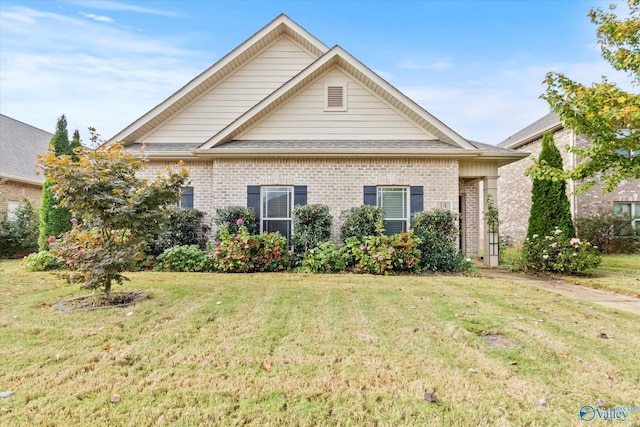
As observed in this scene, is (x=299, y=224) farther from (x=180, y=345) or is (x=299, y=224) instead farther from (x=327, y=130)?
(x=180, y=345)

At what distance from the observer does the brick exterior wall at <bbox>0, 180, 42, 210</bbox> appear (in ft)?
45.8

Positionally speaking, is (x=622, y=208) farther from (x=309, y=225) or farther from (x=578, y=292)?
(x=309, y=225)

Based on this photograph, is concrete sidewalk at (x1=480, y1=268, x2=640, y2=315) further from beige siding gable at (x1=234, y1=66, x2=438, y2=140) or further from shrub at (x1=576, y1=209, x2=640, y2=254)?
shrub at (x1=576, y1=209, x2=640, y2=254)

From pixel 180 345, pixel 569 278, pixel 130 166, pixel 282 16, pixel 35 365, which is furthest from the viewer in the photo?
pixel 282 16

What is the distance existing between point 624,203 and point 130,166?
19873 millimetres

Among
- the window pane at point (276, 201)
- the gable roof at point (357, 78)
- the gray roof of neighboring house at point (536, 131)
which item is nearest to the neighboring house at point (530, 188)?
the gray roof of neighboring house at point (536, 131)

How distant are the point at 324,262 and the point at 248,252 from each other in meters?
1.98

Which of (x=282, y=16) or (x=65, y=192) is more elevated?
(x=282, y=16)

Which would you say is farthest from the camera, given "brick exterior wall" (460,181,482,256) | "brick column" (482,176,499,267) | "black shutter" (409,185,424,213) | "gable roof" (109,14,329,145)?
"brick exterior wall" (460,181,482,256)

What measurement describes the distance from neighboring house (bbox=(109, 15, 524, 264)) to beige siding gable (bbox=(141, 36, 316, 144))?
0.04 m

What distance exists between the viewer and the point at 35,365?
2.88 meters

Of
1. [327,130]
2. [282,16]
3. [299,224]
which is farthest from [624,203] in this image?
[282,16]

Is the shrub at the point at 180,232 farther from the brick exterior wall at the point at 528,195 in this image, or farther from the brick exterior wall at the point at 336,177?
the brick exterior wall at the point at 528,195

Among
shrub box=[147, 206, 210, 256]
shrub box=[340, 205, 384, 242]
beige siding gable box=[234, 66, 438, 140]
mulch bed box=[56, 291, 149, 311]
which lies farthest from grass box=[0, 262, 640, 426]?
beige siding gable box=[234, 66, 438, 140]
